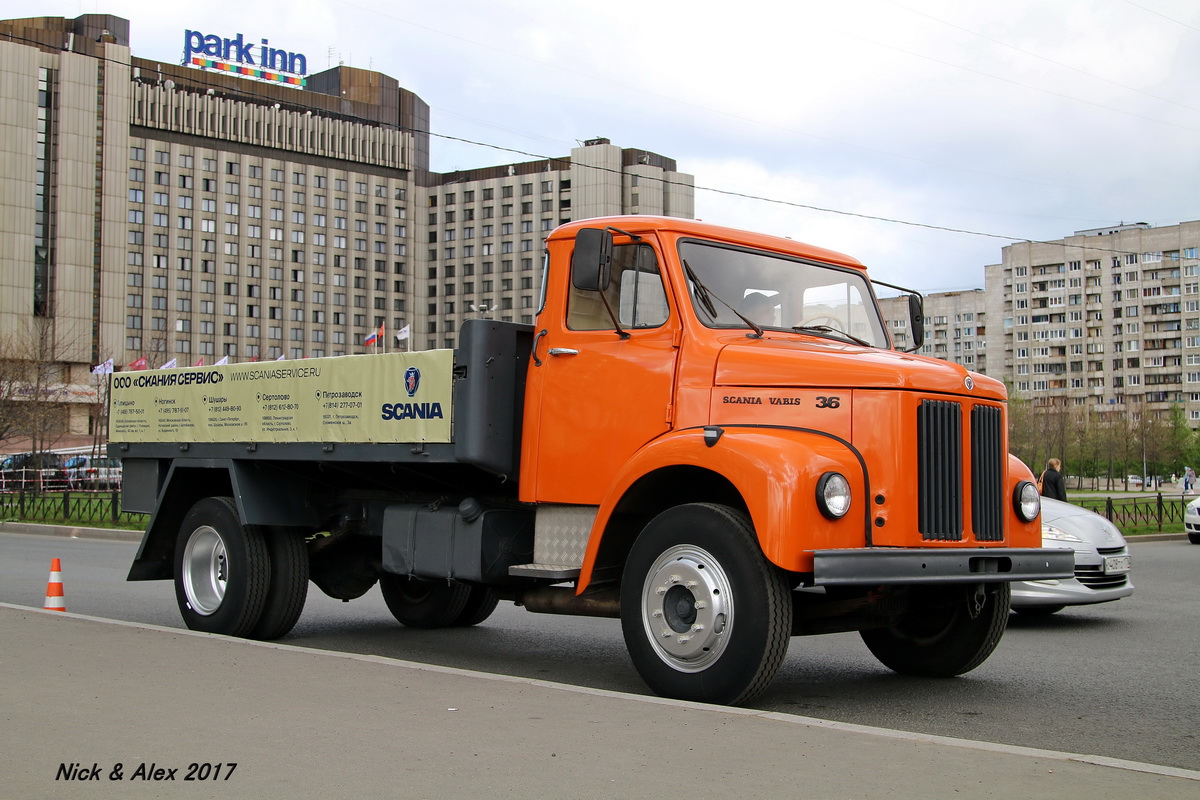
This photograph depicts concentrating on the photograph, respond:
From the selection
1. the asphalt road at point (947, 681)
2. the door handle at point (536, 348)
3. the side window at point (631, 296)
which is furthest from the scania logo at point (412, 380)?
the asphalt road at point (947, 681)

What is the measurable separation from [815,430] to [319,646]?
16.2ft

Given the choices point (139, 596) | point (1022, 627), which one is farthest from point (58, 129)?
point (1022, 627)

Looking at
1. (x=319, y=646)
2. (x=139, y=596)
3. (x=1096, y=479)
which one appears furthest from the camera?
(x=1096, y=479)

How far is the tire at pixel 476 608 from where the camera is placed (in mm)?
10930

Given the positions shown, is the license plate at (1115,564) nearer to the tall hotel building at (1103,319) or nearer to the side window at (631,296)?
the side window at (631,296)

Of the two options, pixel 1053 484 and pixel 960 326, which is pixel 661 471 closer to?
pixel 1053 484

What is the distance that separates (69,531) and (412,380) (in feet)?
68.3

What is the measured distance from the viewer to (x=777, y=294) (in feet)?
26.7

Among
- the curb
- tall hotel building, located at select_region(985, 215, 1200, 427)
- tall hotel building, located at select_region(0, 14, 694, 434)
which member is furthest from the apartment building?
the curb

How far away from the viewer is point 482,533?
8359 mm

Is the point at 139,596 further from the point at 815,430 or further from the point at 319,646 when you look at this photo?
the point at 815,430

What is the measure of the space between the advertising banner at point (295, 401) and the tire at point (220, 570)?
67 cm

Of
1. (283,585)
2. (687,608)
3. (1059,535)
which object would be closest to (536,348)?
(687,608)

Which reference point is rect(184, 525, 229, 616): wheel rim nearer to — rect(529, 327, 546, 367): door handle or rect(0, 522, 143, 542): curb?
rect(529, 327, 546, 367): door handle
